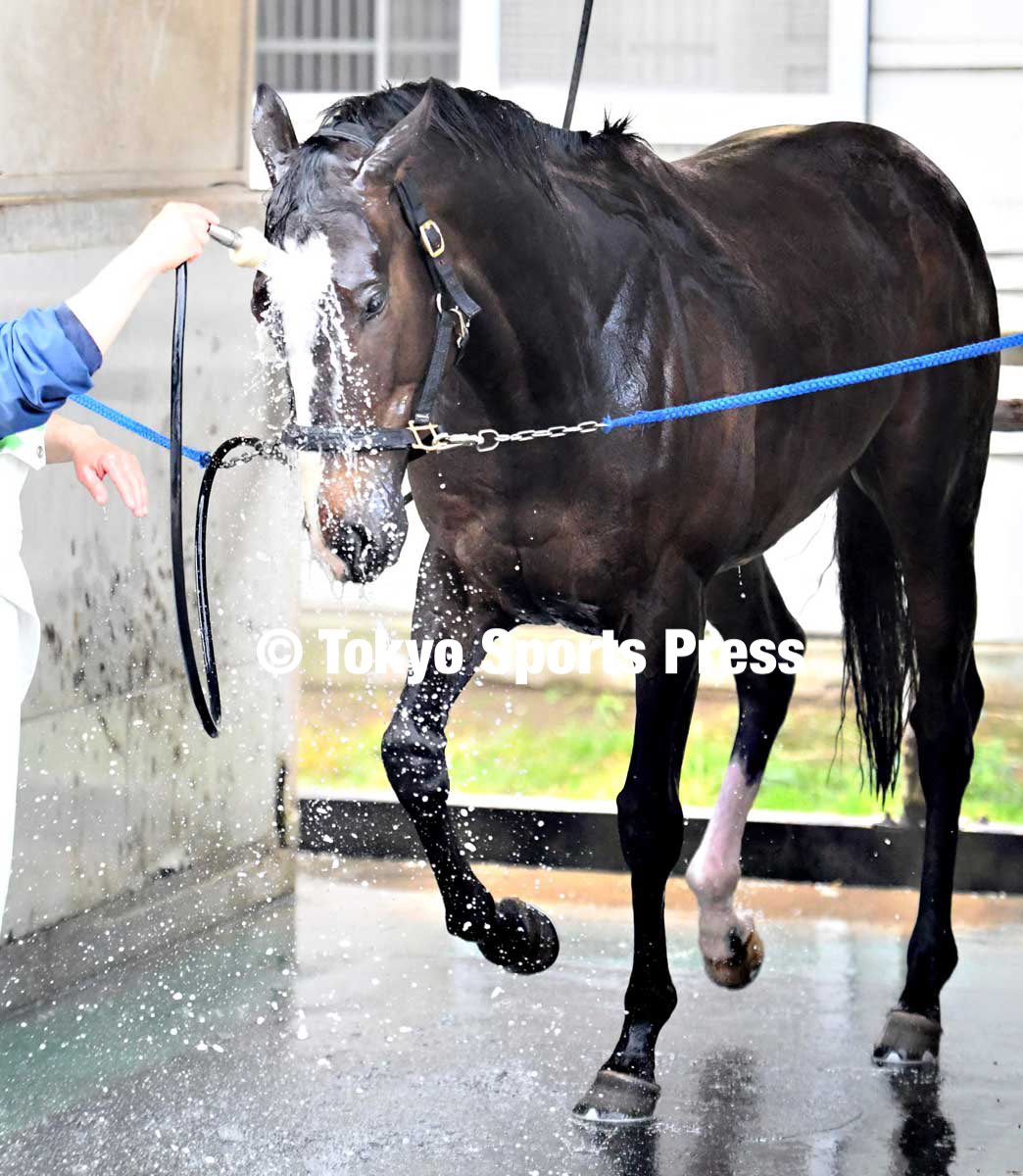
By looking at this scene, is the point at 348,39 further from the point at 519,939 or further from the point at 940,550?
the point at 519,939

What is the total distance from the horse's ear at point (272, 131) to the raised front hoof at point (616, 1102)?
1.76 meters

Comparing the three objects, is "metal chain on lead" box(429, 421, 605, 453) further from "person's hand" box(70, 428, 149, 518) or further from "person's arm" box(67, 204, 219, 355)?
"person's arm" box(67, 204, 219, 355)

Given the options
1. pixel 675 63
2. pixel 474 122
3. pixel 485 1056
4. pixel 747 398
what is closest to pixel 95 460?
pixel 474 122

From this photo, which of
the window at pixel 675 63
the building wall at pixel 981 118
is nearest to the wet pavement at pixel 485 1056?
the building wall at pixel 981 118

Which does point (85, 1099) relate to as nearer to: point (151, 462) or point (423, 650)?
point (423, 650)

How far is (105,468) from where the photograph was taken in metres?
3.24

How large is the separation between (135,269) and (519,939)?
1635mm

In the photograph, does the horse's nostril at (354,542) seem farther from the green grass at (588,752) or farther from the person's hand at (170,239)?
the green grass at (588,752)

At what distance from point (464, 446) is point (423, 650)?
18.6 inches

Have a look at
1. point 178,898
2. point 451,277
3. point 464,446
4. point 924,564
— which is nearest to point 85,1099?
point 178,898

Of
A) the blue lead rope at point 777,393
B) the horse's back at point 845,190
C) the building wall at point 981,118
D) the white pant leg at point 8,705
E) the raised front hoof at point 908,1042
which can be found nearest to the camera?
the white pant leg at point 8,705

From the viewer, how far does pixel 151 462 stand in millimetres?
4805

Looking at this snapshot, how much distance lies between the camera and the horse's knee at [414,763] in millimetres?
3838

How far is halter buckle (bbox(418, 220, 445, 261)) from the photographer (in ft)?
10.6
